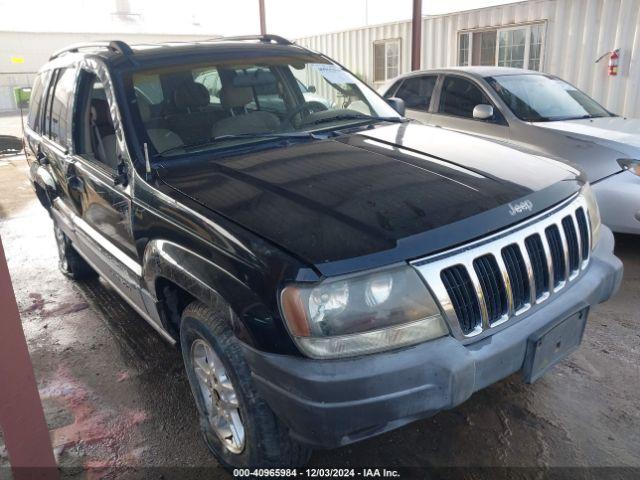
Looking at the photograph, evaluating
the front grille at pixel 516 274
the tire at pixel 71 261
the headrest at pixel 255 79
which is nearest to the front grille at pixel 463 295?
the front grille at pixel 516 274

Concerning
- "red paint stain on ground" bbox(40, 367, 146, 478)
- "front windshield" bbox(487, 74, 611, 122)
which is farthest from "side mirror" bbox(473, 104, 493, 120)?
"red paint stain on ground" bbox(40, 367, 146, 478)

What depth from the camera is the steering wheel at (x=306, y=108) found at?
3178 millimetres

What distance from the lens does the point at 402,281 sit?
1812 mm

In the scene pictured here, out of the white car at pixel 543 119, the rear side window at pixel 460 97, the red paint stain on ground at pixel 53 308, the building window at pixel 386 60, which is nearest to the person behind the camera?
the red paint stain on ground at pixel 53 308

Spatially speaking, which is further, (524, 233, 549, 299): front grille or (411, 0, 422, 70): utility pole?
(411, 0, 422, 70): utility pole

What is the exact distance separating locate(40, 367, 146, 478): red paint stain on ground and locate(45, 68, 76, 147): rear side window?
5.30 ft

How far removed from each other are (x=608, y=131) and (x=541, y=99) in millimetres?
952

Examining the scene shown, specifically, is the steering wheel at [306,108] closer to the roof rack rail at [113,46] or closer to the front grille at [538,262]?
the roof rack rail at [113,46]

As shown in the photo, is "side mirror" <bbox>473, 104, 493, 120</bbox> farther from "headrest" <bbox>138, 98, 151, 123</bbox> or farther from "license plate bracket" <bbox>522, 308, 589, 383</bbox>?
"headrest" <bbox>138, 98, 151, 123</bbox>

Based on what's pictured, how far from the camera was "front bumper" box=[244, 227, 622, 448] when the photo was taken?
173 centimetres

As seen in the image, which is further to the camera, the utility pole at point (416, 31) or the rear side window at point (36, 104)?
the utility pole at point (416, 31)

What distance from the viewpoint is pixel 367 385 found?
1734 mm

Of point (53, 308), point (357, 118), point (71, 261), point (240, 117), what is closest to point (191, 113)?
point (240, 117)

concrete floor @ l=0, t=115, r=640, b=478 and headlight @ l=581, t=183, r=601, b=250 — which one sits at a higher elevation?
headlight @ l=581, t=183, r=601, b=250
